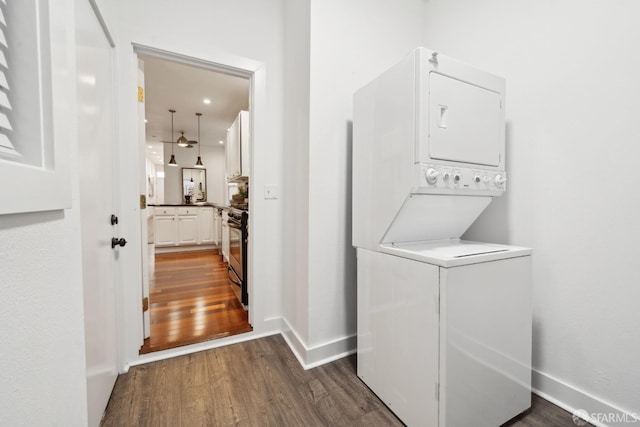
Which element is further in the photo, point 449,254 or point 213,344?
point 213,344

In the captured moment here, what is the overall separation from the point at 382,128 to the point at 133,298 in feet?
5.97

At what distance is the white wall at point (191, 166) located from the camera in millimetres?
6812

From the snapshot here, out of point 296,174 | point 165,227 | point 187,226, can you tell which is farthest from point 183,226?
point 296,174

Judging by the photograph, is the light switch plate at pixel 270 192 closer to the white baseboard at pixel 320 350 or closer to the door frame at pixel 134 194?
the door frame at pixel 134 194

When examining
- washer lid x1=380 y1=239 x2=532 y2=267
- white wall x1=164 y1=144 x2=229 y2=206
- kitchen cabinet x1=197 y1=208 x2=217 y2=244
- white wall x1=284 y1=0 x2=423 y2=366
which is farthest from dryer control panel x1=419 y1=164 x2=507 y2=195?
white wall x1=164 y1=144 x2=229 y2=206

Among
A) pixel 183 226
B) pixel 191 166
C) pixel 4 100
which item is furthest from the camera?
pixel 191 166

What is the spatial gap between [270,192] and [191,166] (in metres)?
5.85

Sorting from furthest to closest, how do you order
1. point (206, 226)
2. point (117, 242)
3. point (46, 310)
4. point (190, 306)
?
point (206, 226)
point (190, 306)
point (117, 242)
point (46, 310)

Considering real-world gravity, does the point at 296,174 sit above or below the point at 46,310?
above

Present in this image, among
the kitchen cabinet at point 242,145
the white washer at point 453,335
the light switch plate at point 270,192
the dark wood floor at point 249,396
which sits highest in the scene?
the kitchen cabinet at point 242,145

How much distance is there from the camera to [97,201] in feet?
4.08

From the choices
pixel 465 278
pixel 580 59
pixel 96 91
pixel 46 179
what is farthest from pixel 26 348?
pixel 580 59

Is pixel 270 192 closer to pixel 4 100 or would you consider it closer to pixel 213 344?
pixel 213 344

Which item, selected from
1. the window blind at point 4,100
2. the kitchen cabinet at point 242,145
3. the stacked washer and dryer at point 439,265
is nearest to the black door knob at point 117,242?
the window blind at point 4,100
